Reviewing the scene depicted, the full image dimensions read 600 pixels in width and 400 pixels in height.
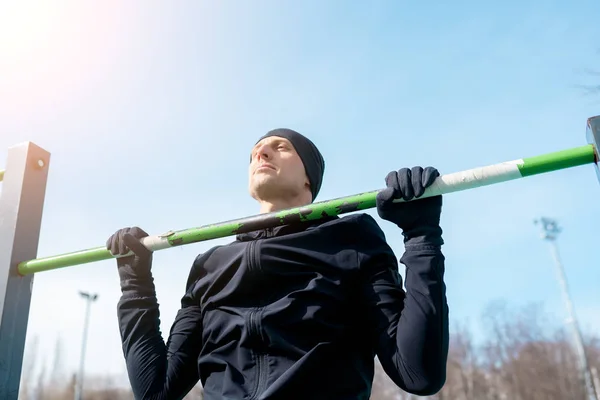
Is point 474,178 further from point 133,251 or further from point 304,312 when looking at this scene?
point 133,251

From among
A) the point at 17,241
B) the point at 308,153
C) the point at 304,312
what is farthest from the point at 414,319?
the point at 17,241

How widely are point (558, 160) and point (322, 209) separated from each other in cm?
55

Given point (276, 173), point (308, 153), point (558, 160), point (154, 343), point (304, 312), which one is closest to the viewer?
point (558, 160)

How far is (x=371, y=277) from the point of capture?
134cm

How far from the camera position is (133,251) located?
5.23ft

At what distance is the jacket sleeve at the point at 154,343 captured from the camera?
1463mm

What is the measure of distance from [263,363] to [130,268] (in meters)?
0.59

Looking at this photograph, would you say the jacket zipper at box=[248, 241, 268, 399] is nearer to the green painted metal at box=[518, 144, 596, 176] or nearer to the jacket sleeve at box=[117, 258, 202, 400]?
the jacket sleeve at box=[117, 258, 202, 400]

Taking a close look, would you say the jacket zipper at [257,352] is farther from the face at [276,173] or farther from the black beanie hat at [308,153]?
the black beanie hat at [308,153]

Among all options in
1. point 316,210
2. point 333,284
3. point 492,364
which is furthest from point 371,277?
point 492,364

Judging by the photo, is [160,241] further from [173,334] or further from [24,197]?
[24,197]

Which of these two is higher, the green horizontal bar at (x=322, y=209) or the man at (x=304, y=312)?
the green horizontal bar at (x=322, y=209)

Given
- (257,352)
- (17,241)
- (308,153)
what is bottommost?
(257,352)

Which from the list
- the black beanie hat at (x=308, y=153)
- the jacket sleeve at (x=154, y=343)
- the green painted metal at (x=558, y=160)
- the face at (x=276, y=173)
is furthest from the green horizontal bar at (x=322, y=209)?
the black beanie hat at (x=308, y=153)
